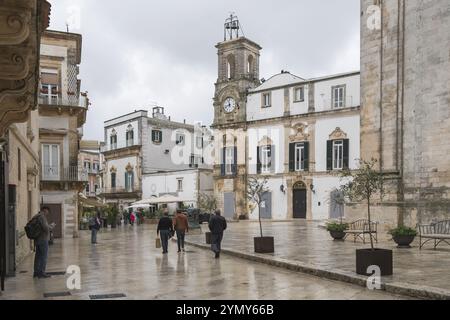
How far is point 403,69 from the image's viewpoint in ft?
56.1

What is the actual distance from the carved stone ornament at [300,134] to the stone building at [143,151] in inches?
512

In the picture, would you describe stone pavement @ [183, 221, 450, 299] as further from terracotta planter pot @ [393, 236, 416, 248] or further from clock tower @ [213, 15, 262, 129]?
clock tower @ [213, 15, 262, 129]

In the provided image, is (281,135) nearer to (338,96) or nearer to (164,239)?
(338,96)

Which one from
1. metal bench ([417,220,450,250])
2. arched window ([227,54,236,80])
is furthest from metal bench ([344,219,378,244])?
arched window ([227,54,236,80])

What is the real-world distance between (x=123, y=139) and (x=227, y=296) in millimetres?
45020

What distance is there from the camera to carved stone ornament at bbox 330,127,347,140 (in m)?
35.9

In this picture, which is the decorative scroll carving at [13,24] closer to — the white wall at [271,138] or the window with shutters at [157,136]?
the white wall at [271,138]

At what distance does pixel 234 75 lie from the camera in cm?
4241

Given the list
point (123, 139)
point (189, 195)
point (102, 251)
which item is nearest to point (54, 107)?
point (102, 251)

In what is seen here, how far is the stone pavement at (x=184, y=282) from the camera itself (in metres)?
8.45

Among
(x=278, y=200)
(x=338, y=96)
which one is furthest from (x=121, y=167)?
(x=338, y=96)

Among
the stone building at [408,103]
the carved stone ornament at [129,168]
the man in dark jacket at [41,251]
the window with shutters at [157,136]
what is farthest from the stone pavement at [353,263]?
the carved stone ornament at [129,168]

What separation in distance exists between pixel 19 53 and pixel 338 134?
31118 mm
